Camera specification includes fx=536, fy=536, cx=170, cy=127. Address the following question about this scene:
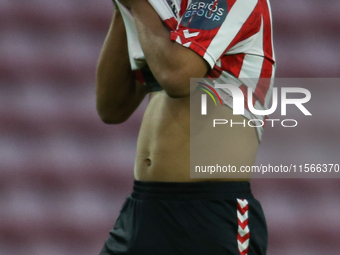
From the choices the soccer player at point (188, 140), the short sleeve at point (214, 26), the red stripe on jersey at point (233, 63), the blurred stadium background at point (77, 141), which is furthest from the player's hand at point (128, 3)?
the blurred stadium background at point (77, 141)

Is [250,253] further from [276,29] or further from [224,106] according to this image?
[276,29]

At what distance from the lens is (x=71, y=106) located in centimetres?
226

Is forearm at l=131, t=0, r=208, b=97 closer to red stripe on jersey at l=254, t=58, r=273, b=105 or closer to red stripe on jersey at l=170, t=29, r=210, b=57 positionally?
red stripe on jersey at l=170, t=29, r=210, b=57

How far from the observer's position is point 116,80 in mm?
1247

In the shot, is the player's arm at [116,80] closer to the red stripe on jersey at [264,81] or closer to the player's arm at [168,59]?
the player's arm at [168,59]

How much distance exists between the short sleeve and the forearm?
1 cm

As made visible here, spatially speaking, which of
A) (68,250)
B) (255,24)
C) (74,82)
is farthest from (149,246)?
(74,82)

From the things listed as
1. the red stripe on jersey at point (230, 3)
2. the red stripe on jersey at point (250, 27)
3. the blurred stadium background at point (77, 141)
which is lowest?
the blurred stadium background at point (77, 141)

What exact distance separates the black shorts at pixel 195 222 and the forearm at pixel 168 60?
7.6 inches

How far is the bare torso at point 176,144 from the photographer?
1029 millimetres

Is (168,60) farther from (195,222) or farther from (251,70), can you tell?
(195,222)

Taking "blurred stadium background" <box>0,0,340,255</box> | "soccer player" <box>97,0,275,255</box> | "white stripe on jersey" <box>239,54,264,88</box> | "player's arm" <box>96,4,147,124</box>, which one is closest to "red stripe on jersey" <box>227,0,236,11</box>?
"soccer player" <box>97,0,275,255</box>

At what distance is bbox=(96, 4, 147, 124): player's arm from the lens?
1.22 meters

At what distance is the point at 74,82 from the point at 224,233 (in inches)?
56.5
